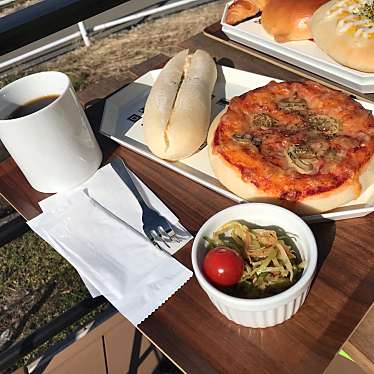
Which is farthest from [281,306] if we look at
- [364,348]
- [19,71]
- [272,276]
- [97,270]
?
[19,71]

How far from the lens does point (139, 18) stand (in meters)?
3.88

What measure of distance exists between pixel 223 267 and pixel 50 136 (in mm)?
477

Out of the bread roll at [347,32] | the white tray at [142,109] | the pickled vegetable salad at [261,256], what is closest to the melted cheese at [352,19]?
the bread roll at [347,32]

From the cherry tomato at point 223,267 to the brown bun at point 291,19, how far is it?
825mm

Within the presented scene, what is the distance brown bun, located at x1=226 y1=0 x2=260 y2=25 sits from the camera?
1.45 metres

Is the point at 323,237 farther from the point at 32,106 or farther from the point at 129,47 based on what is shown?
the point at 129,47

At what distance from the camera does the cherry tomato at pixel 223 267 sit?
718 millimetres

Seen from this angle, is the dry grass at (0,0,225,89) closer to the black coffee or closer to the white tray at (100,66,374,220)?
the white tray at (100,66,374,220)

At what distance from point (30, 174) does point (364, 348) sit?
765mm

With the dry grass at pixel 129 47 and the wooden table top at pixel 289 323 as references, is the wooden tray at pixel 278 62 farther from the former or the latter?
the dry grass at pixel 129 47

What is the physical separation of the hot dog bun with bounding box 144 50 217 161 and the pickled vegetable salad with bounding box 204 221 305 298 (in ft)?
0.92

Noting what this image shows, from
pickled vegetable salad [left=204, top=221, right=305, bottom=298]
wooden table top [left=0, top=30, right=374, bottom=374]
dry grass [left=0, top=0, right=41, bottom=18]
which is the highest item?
pickled vegetable salad [left=204, top=221, right=305, bottom=298]

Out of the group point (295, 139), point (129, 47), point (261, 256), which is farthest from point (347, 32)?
point (129, 47)

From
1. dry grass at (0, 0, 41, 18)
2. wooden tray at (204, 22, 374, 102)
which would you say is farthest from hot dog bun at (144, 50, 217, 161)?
dry grass at (0, 0, 41, 18)
